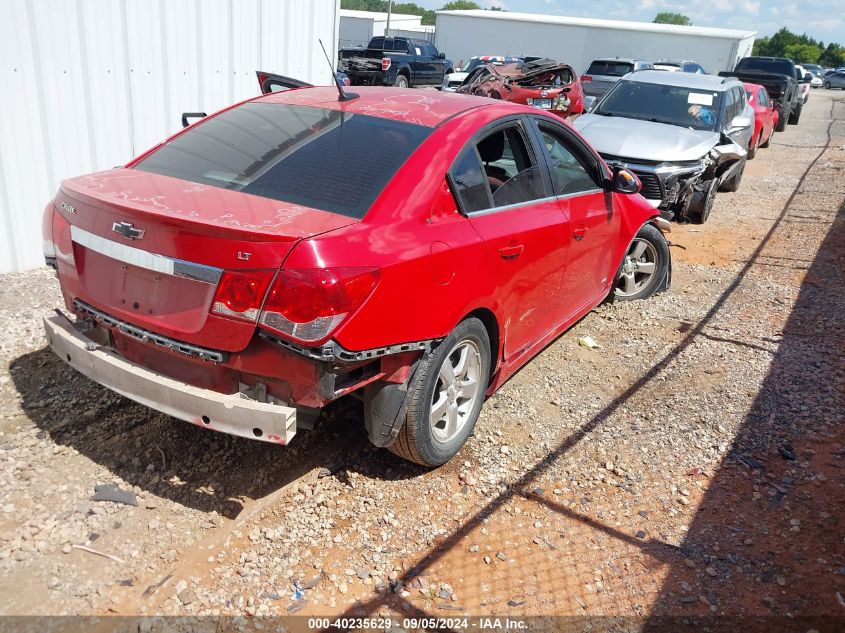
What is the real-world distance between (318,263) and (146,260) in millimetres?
780

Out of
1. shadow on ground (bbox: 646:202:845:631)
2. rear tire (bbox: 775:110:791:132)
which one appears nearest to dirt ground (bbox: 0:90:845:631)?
shadow on ground (bbox: 646:202:845:631)

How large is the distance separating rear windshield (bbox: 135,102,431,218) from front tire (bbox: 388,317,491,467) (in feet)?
2.53

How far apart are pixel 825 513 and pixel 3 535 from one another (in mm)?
3815

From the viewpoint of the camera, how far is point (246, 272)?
2605 millimetres

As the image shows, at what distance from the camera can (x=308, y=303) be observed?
2.56 metres

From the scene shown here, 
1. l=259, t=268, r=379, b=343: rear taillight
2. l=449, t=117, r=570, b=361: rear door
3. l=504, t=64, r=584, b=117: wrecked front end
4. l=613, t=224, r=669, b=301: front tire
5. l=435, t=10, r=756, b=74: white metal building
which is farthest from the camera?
l=435, t=10, r=756, b=74: white metal building

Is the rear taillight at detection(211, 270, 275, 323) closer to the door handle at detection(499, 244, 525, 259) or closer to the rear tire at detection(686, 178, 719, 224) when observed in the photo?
the door handle at detection(499, 244, 525, 259)

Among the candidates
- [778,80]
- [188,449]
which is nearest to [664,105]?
[188,449]

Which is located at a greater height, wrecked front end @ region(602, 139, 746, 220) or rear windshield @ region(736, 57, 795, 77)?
rear windshield @ region(736, 57, 795, 77)

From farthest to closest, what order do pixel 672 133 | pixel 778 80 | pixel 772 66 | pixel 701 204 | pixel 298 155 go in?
pixel 772 66 → pixel 778 80 → pixel 701 204 → pixel 672 133 → pixel 298 155

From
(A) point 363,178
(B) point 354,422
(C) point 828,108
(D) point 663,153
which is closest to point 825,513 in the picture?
(B) point 354,422

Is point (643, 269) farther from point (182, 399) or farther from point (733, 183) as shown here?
point (733, 183)

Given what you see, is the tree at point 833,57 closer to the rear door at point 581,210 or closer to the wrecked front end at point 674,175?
the wrecked front end at point 674,175

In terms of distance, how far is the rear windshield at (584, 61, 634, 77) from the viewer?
2116cm
